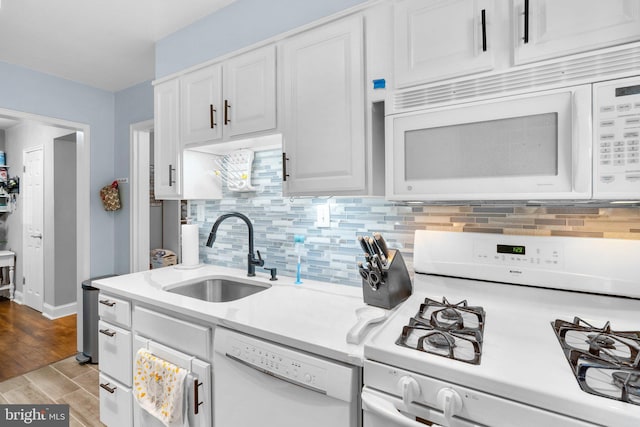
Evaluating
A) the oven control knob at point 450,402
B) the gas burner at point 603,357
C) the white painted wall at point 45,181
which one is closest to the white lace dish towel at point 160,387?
the oven control knob at point 450,402

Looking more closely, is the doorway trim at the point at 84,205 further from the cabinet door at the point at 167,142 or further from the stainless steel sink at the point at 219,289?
the stainless steel sink at the point at 219,289

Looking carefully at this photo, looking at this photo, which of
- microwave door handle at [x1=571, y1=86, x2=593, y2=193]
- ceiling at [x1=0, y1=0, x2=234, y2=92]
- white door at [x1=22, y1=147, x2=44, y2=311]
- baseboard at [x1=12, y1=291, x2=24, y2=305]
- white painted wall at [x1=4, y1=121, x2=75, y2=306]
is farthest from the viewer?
baseboard at [x1=12, y1=291, x2=24, y2=305]

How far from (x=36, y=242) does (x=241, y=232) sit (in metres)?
3.67

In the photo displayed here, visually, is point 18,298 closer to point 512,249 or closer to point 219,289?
point 219,289

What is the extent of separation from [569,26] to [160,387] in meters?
2.09

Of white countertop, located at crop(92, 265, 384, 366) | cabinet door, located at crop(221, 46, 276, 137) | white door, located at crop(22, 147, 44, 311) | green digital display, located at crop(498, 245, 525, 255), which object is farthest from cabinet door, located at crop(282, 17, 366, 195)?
white door, located at crop(22, 147, 44, 311)

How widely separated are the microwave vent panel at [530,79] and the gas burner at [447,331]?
76 cm

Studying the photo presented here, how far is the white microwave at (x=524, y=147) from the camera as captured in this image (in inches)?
38.4

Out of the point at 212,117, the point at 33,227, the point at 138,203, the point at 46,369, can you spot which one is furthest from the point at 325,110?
the point at 33,227

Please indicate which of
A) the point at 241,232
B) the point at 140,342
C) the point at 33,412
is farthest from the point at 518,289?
the point at 33,412

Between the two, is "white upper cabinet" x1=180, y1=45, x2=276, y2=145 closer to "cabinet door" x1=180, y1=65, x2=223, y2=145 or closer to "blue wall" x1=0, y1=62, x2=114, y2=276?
"cabinet door" x1=180, y1=65, x2=223, y2=145

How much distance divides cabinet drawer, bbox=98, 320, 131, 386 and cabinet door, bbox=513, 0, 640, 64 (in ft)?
7.10

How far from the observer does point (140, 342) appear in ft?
5.61

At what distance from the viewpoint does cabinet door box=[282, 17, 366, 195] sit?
4.73ft
